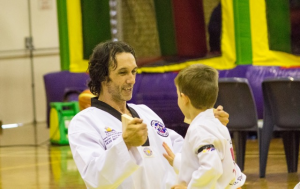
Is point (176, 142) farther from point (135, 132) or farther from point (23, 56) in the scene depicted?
point (23, 56)

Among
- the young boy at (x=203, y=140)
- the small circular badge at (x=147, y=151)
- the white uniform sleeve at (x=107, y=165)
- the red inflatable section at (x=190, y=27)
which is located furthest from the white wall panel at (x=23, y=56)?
the young boy at (x=203, y=140)

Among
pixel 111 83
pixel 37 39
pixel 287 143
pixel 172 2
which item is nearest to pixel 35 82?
pixel 37 39

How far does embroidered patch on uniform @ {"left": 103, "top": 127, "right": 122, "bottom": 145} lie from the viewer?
274 centimetres

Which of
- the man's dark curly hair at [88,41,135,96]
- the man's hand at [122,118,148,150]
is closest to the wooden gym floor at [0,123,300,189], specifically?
the man's dark curly hair at [88,41,135,96]

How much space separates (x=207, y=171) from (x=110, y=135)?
545 mm

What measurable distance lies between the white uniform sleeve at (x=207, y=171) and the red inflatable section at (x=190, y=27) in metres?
5.48

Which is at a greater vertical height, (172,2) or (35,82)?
(172,2)

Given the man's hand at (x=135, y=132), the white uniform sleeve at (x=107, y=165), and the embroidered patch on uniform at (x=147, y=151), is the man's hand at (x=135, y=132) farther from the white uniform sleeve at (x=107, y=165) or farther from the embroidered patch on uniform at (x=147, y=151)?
the embroidered patch on uniform at (x=147, y=151)

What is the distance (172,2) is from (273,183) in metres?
3.26

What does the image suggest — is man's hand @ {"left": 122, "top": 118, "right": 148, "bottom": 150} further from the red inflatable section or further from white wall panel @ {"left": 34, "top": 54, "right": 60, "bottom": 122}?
white wall panel @ {"left": 34, "top": 54, "right": 60, "bottom": 122}

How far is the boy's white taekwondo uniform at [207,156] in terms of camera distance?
2.43m

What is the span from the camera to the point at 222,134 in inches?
102

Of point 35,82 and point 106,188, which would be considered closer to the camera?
point 106,188

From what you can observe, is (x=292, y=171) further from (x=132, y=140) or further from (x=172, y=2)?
(x=132, y=140)
